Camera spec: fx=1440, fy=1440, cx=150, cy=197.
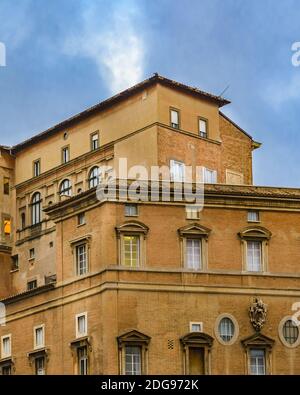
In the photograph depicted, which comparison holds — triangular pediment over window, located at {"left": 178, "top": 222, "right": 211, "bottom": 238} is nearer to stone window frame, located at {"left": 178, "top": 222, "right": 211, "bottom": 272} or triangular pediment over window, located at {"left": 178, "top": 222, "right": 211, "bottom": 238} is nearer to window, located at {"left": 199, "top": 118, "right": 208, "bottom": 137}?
stone window frame, located at {"left": 178, "top": 222, "right": 211, "bottom": 272}

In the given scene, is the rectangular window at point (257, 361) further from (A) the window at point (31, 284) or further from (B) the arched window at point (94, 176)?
(A) the window at point (31, 284)

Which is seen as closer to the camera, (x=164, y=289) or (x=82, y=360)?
(x=164, y=289)

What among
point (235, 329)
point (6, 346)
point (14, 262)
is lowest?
point (235, 329)

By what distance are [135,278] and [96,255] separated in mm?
2340

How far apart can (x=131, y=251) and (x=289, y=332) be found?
8.72m

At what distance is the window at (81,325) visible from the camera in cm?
7038

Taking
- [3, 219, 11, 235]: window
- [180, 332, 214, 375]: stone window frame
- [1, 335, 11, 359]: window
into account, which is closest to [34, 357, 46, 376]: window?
[1, 335, 11, 359]: window

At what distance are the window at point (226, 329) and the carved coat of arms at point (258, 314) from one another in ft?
3.44

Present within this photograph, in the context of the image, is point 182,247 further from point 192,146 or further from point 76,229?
point 192,146

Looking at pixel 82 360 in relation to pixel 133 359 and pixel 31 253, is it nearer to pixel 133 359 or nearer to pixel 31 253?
pixel 133 359

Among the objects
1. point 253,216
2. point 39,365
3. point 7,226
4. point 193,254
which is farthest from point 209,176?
point 7,226

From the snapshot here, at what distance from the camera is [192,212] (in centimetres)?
7131

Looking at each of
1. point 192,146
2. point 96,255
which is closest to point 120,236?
point 96,255
